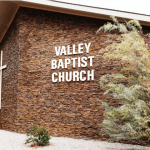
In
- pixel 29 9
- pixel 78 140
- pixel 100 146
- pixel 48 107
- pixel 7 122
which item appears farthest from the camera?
pixel 7 122

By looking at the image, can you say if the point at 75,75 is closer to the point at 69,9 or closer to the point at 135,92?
the point at 69,9

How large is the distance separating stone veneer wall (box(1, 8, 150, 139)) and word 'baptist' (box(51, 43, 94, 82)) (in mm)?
153

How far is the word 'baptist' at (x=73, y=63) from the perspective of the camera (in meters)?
9.48

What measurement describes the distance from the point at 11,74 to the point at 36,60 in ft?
5.61

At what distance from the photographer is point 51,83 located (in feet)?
32.9

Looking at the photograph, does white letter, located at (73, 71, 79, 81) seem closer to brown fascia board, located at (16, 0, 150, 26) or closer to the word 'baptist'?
the word 'baptist'

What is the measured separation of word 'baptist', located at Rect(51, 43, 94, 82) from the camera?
948 cm

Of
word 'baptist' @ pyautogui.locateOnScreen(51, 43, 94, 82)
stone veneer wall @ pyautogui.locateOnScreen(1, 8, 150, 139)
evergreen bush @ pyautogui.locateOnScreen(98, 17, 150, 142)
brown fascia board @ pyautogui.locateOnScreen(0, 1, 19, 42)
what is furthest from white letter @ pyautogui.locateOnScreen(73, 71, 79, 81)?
brown fascia board @ pyautogui.locateOnScreen(0, 1, 19, 42)

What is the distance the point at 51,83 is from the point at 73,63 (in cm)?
117

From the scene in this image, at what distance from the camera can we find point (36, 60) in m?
10.3

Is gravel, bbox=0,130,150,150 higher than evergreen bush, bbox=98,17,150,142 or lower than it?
lower

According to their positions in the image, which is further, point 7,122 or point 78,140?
point 7,122

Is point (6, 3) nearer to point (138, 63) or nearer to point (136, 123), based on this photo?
point (138, 63)

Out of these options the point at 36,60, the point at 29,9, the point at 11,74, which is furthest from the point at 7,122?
the point at 29,9
